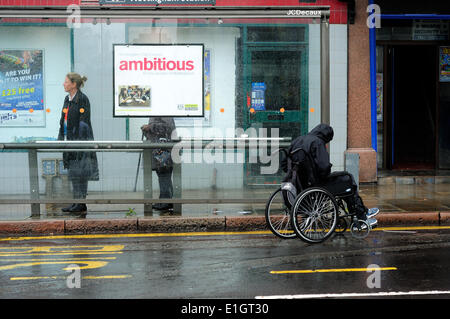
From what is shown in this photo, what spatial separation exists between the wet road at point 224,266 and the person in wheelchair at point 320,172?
526 millimetres

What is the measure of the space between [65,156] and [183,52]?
2.38m

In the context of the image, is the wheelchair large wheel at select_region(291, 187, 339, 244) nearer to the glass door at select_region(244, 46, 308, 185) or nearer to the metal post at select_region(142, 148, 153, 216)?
the glass door at select_region(244, 46, 308, 185)

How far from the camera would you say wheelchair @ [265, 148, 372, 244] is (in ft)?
25.5

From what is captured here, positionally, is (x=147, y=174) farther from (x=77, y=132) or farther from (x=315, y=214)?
(x=315, y=214)

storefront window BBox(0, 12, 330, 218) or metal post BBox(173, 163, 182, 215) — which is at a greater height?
storefront window BBox(0, 12, 330, 218)

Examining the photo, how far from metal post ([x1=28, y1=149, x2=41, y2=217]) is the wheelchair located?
3.68 metres

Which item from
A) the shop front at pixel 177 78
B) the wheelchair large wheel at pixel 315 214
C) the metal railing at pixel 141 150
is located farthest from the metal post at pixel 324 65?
the wheelchair large wheel at pixel 315 214

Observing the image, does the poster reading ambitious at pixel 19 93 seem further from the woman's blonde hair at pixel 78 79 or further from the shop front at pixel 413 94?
the shop front at pixel 413 94

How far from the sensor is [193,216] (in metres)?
9.31

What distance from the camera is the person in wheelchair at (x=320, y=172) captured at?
26.0 feet

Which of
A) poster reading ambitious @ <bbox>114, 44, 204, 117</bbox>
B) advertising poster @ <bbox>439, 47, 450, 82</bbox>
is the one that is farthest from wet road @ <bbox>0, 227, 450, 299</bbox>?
advertising poster @ <bbox>439, 47, 450, 82</bbox>

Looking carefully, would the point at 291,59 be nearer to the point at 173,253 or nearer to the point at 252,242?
the point at 252,242

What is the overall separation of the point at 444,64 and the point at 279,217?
7.62m
